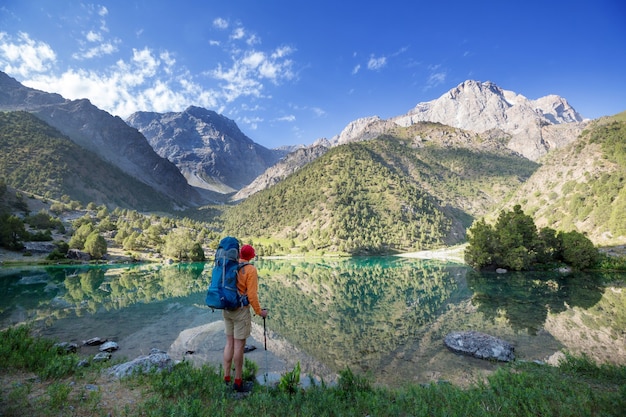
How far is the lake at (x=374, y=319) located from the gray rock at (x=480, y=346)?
0.67 m

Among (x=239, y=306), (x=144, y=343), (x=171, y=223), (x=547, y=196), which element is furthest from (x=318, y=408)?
(x=171, y=223)

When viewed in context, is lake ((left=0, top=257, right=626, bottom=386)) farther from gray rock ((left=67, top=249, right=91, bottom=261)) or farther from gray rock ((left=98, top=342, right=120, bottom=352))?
gray rock ((left=67, top=249, right=91, bottom=261))

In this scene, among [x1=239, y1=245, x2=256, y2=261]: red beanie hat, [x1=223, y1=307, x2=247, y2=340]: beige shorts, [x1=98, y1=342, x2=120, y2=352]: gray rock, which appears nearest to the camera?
[x1=223, y1=307, x2=247, y2=340]: beige shorts

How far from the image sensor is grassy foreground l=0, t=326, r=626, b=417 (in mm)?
7516

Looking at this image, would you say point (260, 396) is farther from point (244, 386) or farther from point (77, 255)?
point (77, 255)

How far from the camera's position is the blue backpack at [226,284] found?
9.11 meters

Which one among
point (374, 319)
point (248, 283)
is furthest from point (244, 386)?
point (374, 319)

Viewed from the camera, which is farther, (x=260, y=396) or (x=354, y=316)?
(x=354, y=316)

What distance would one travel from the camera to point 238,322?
9.59 meters

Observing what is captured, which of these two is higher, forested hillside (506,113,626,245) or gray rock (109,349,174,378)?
forested hillside (506,113,626,245)

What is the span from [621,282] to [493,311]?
3190 cm

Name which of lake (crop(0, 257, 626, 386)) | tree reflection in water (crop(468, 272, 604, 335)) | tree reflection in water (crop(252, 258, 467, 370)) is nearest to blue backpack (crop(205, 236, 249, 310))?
lake (crop(0, 257, 626, 386))

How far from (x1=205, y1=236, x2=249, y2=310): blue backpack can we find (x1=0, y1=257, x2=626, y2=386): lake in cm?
939

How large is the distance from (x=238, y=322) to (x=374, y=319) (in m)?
21.9
